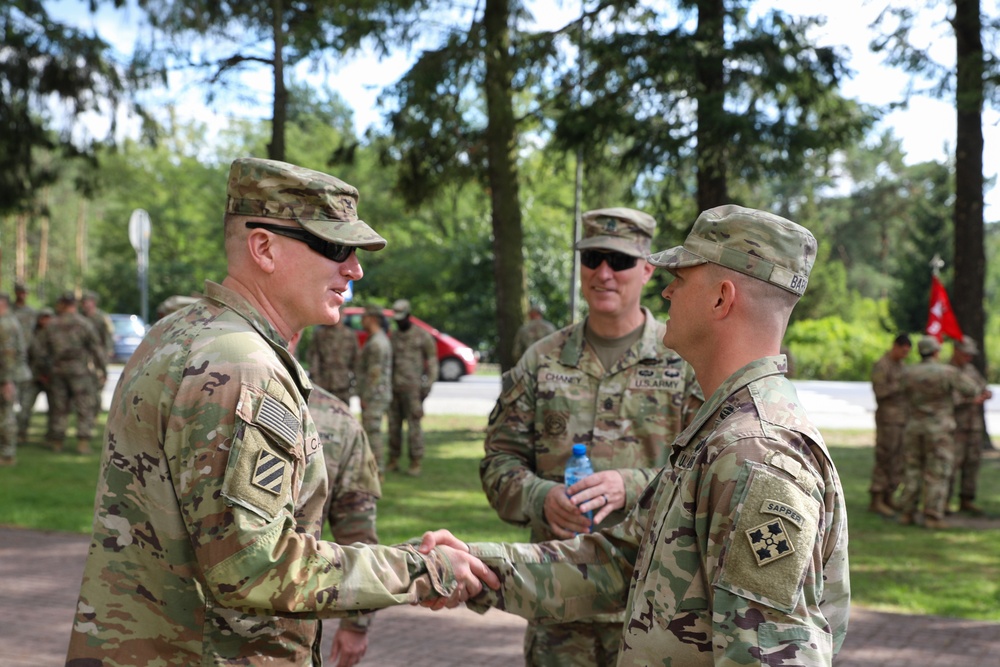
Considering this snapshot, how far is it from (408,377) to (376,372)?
0.93 metres

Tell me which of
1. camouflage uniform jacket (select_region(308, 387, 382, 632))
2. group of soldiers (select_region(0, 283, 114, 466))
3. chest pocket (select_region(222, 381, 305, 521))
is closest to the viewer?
chest pocket (select_region(222, 381, 305, 521))

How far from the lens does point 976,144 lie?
16.3 meters

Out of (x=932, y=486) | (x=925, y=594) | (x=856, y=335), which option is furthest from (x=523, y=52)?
(x=856, y=335)

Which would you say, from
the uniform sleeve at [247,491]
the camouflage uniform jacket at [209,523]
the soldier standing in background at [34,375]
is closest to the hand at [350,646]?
the camouflage uniform jacket at [209,523]

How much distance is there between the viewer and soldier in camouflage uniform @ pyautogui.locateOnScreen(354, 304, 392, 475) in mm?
13383

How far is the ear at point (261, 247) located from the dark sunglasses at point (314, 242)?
0.02m

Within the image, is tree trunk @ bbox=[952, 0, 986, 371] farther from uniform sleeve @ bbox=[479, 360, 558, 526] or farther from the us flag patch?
the us flag patch

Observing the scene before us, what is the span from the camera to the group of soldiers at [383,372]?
13438 mm

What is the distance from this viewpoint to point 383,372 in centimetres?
1346

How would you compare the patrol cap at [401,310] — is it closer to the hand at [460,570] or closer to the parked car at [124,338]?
the hand at [460,570]

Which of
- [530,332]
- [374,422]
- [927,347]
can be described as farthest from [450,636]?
[530,332]

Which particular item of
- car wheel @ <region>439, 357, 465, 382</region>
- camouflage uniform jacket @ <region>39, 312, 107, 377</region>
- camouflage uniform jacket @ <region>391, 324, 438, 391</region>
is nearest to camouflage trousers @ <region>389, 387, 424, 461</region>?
camouflage uniform jacket @ <region>391, 324, 438, 391</region>

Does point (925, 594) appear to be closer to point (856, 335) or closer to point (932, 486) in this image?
point (932, 486)

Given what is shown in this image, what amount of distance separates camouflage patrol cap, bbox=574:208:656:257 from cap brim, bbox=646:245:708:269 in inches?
62.0
